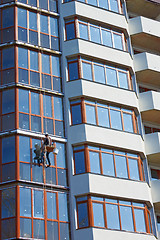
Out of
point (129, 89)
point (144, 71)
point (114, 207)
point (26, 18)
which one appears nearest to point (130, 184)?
point (114, 207)

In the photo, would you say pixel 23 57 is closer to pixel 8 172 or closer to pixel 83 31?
pixel 83 31

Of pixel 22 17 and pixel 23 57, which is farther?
pixel 22 17

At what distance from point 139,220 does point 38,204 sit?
5720 millimetres

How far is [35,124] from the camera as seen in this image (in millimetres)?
26516

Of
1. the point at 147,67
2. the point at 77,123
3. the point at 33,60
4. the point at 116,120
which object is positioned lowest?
the point at 77,123

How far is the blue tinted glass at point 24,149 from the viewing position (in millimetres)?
25281

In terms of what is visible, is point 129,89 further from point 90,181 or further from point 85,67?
point 90,181

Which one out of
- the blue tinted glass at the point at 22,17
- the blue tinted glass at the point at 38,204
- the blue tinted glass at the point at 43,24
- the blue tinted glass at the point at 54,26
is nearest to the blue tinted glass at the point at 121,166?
the blue tinted glass at the point at 38,204

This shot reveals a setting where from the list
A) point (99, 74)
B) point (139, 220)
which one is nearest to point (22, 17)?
point (99, 74)

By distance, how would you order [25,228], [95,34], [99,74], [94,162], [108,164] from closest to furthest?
1. [25,228]
2. [94,162]
3. [108,164]
4. [99,74]
5. [95,34]

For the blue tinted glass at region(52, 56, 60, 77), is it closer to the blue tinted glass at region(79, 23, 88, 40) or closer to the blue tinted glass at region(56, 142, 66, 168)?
the blue tinted glass at region(79, 23, 88, 40)

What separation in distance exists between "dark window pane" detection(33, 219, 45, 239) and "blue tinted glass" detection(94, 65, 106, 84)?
9479 millimetres

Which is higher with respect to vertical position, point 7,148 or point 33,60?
point 33,60

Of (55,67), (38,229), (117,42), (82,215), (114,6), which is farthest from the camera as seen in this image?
(114,6)
